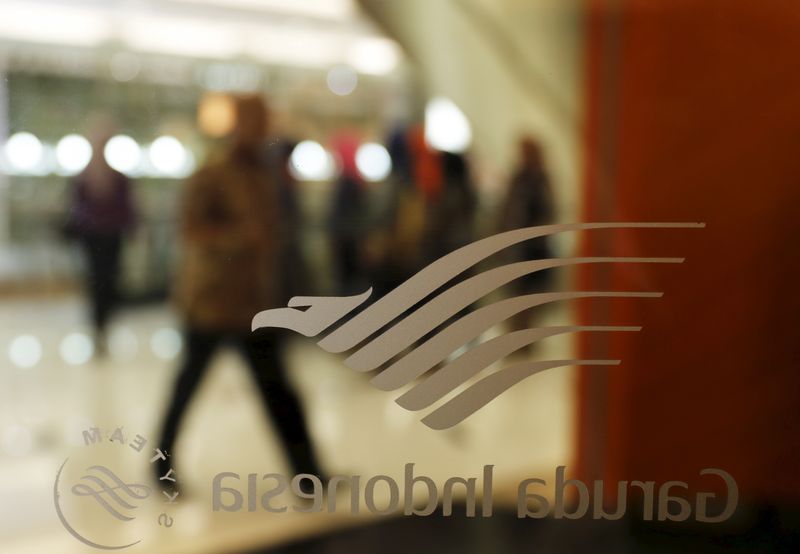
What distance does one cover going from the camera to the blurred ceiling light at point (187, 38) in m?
1.51

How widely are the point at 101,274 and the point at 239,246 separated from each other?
323mm

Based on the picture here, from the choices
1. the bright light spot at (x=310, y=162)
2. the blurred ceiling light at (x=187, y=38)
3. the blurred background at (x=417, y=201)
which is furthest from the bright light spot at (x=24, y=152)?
the bright light spot at (x=310, y=162)

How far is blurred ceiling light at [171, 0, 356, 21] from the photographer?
1530 millimetres

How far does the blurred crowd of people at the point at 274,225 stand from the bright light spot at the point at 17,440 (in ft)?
1.19

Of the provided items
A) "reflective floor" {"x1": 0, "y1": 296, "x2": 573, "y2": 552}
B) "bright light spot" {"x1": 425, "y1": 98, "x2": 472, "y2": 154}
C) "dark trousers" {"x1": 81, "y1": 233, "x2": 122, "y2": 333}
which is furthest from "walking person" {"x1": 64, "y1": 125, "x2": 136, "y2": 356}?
"bright light spot" {"x1": 425, "y1": 98, "x2": 472, "y2": 154}

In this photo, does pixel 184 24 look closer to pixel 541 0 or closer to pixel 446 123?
pixel 446 123

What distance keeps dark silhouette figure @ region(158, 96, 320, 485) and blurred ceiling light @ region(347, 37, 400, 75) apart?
0.76 ft

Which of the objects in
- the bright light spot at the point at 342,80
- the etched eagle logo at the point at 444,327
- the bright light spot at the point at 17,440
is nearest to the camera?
the etched eagle logo at the point at 444,327

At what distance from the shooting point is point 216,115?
59.3 inches

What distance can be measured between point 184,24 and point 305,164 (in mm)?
393

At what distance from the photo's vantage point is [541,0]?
1534 mm

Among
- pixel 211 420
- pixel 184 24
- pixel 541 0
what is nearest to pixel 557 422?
pixel 211 420

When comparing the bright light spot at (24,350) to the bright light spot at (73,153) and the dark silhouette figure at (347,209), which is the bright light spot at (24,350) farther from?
the dark silhouette figure at (347,209)

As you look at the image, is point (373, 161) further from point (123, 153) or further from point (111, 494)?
point (111, 494)
